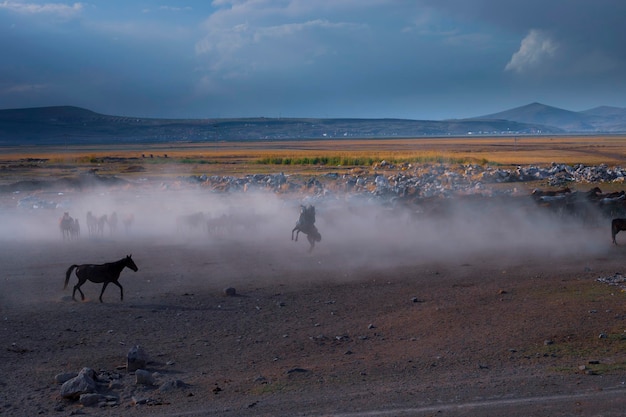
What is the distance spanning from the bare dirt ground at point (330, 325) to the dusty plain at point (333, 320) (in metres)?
0.05

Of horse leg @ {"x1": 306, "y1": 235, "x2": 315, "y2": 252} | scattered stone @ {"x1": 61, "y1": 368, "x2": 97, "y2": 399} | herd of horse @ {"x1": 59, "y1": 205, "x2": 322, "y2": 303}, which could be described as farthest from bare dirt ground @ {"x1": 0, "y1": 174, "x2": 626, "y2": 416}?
herd of horse @ {"x1": 59, "y1": 205, "x2": 322, "y2": 303}

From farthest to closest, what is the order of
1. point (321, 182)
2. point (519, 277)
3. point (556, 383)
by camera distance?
point (321, 182) < point (519, 277) < point (556, 383)

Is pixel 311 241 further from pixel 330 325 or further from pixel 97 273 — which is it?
pixel 330 325

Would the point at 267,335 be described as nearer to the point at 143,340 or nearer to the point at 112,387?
the point at 143,340

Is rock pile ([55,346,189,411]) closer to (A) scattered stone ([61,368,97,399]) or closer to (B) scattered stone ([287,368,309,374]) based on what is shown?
(A) scattered stone ([61,368,97,399])

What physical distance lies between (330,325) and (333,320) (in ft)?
1.23

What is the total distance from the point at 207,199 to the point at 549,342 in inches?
1110

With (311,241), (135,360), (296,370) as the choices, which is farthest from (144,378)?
(311,241)

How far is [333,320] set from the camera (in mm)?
13578

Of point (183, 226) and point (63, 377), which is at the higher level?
point (63, 377)

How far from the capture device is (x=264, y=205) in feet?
113

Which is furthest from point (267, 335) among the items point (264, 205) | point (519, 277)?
point (264, 205)

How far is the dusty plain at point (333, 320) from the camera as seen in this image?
9.13m

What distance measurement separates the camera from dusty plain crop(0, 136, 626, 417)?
913cm
